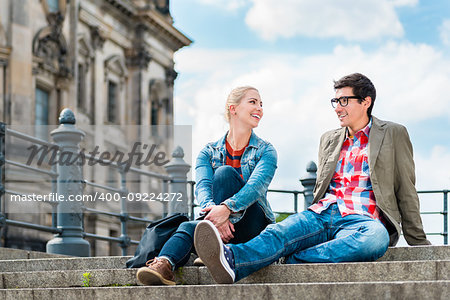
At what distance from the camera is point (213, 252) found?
4754 millimetres

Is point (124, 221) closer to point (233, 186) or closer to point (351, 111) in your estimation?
point (233, 186)

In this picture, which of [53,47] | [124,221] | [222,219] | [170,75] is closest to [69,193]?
[124,221]

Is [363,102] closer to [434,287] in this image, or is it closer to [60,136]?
[434,287]

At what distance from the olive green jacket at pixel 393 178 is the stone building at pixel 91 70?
16845 mm

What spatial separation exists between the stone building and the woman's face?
1673 cm

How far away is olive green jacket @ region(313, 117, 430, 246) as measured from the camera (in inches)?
216

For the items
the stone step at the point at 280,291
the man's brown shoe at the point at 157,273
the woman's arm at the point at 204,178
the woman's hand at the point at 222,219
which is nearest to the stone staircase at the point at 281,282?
the stone step at the point at 280,291

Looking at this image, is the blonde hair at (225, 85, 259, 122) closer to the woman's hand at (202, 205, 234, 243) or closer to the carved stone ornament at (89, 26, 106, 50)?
the woman's hand at (202, 205, 234, 243)

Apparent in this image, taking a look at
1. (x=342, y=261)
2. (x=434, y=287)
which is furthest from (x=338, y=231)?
(x=434, y=287)

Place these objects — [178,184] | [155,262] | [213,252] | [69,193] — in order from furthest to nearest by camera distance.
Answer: [178,184] → [69,193] → [155,262] → [213,252]

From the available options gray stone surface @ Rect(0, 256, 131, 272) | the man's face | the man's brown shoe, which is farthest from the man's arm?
gray stone surface @ Rect(0, 256, 131, 272)

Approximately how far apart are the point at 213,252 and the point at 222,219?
0.49 metres

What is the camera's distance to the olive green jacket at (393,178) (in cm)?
548

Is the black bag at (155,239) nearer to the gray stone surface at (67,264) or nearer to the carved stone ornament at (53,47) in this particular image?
the gray stone surface at (67,264)
